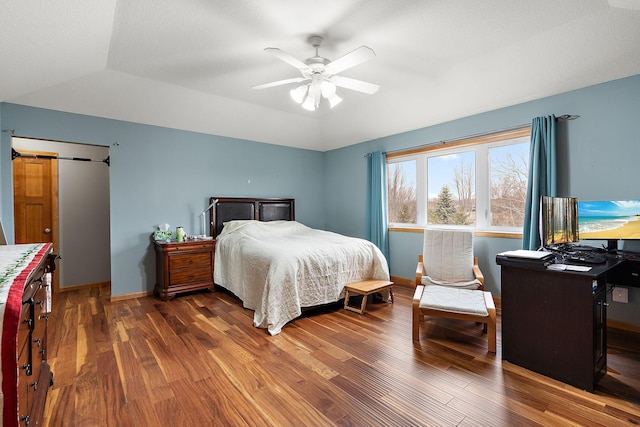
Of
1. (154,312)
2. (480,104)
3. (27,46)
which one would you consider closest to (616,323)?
(480,104)

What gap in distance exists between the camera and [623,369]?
221 centimetres

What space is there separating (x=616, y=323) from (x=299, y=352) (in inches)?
120

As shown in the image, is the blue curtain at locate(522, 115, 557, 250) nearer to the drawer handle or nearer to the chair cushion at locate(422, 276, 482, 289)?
the chair cushion at locate(422, 276, 482, 289)

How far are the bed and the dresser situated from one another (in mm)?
1681

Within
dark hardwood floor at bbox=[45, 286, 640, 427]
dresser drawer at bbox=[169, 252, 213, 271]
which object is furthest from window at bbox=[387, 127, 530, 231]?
dresser drawer at bbox=[169, 252, 213, 271]

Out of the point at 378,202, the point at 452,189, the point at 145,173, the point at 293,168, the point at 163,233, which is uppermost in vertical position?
the point at 293,168

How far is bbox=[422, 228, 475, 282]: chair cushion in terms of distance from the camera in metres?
3.46

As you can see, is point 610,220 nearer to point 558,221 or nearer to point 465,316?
point 558,221

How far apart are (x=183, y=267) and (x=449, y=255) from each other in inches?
136

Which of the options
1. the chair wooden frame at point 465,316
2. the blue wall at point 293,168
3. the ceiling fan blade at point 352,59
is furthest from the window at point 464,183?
the ceiling fan blade at point 352,59

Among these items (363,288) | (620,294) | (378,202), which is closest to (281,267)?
(363,288)

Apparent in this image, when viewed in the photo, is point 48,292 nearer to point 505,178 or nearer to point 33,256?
point 33,256

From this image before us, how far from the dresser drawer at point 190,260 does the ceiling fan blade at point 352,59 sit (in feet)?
9.87

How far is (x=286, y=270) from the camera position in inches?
120
